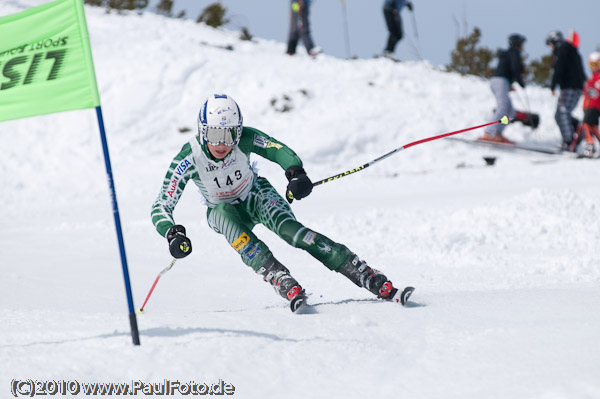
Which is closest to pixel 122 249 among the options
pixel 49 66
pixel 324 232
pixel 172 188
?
pixel 49 66

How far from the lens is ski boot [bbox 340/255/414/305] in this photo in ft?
14.6

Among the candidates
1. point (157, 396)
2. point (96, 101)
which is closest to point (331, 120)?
point (96, 101)

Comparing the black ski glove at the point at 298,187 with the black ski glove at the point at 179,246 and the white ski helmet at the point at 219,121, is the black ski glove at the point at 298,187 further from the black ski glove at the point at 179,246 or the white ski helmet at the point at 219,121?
the black ski glove at the point at 179,246

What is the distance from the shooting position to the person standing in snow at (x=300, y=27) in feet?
51.4

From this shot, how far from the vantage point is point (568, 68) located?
1212 cm

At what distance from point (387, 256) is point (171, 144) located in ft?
26.0

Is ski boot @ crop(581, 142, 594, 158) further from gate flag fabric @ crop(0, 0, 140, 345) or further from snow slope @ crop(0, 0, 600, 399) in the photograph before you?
gate flag fabric @ crop(0, 0, 140, 345)

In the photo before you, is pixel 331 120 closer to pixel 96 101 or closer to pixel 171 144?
pixel 171 144

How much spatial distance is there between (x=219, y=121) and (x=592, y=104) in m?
8.82

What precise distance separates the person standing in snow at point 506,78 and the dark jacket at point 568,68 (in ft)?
2.11

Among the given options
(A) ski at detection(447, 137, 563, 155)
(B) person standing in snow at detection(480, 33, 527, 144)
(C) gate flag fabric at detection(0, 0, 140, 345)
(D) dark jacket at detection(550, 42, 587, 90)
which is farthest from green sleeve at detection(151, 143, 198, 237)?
(D) dark jacket at detection(550, 42, 587, 90)

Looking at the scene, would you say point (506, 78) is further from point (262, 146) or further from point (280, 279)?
point (280, 279)

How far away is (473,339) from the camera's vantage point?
333 centimetres

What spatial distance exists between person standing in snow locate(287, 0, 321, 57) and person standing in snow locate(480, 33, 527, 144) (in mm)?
5060
